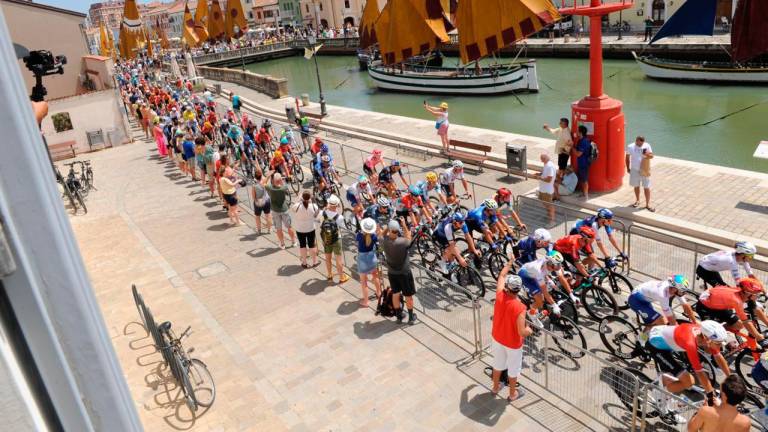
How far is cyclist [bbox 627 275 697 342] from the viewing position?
7129 millimetres

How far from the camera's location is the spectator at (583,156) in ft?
45.2

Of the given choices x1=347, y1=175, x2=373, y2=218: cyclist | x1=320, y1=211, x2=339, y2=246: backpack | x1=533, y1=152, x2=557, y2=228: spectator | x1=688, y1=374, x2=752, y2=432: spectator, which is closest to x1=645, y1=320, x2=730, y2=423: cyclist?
x1=688, y1=374, x2=752, y2=432: spectator

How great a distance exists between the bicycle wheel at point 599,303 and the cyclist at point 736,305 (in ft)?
4.64

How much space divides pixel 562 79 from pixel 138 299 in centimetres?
3803

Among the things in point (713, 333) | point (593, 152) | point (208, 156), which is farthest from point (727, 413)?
point (208, 156)

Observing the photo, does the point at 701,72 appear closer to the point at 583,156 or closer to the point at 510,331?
the point at 583,156

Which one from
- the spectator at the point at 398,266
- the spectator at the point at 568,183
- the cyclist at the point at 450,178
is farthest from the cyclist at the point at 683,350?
the spectator at the point at 568,183

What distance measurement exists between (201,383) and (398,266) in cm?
338

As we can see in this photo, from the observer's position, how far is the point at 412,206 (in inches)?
466

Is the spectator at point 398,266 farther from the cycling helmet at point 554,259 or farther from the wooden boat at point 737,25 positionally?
the wooden boat at point 737,25

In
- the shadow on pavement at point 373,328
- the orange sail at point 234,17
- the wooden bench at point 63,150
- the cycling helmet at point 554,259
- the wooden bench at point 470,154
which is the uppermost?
the orange sail at point 234,17

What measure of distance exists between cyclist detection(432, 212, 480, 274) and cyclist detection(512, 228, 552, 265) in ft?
2.91

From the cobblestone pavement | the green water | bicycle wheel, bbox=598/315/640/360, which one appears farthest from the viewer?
the green water

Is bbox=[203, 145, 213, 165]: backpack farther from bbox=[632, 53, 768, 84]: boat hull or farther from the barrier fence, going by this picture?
bbox=[632, 53, 768, 84]: boat hull
